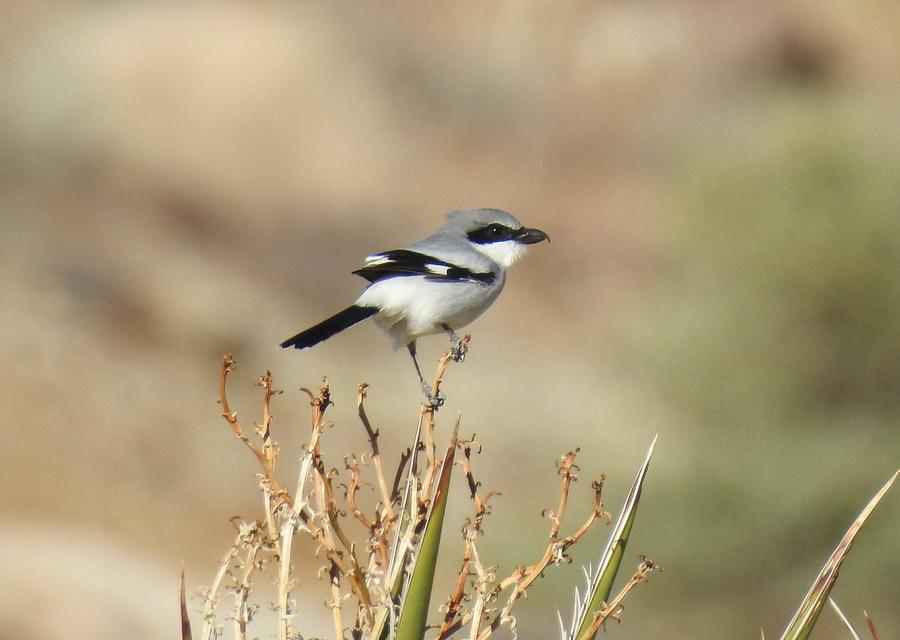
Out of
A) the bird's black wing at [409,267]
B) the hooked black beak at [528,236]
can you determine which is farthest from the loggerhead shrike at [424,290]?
the hooked black beak at [528,236]

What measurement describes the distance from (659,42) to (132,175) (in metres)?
9.82

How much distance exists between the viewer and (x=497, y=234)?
4504 millimetres

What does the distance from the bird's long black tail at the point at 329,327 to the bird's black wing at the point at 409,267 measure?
13 centimetres

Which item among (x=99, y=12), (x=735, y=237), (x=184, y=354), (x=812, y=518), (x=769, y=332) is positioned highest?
(x=99, y=12)

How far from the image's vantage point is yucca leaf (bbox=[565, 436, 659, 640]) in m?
2.35

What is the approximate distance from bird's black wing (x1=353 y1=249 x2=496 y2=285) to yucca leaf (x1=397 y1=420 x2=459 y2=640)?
6.44 feet

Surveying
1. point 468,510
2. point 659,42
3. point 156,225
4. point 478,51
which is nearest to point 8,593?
point 468,510

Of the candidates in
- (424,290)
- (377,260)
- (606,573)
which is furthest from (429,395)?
(377,260)

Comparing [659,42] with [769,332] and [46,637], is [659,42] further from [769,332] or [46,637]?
[46,637]

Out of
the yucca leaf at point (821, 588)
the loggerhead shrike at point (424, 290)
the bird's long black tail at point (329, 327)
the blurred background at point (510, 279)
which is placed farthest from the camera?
the blurred background at point (510, 279)

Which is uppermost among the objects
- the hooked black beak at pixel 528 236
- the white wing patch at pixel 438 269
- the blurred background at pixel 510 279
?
the blurred background at pixel 510 279

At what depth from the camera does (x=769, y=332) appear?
513 inches

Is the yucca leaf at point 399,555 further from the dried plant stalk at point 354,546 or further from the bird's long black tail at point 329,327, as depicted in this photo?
the bird's long black tail at point 329,327

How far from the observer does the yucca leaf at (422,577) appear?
6.88 feet
